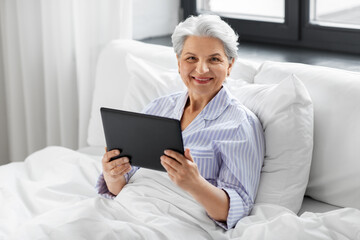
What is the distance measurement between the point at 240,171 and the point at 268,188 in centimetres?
14

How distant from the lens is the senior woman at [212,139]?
1716 millimetres

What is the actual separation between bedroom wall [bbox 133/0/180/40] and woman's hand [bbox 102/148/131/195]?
130 cm

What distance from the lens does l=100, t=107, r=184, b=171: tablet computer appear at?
1.65 meters

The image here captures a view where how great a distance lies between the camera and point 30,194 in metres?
2.07

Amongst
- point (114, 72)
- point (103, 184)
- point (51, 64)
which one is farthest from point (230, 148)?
point (51, 64)

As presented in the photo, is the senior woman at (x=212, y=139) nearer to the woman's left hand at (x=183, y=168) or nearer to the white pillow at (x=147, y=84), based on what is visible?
the woman's left hand at (x=183, y=168)

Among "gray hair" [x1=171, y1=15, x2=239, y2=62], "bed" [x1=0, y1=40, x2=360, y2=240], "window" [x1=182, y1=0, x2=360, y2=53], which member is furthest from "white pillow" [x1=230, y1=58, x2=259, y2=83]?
"window" [x1=182, y1=0, x2=360, y2=53]

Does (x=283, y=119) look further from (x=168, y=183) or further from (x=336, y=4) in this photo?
(x=336, y=4)

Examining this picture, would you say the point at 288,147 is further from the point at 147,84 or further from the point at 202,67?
the point at 147,84

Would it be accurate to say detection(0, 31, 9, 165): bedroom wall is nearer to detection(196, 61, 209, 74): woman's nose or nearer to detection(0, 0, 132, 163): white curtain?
detection(0, 0, 132, 163): white curtain

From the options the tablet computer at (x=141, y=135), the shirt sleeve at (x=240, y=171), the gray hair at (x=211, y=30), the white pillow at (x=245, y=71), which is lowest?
the shirt sleeve at (x=240, y=171)

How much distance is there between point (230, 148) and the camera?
1.78 m

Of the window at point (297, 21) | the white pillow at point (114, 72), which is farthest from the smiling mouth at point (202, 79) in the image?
the window at point (297, 21)

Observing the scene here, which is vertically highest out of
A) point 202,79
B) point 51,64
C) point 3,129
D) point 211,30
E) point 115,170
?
point 211,30
